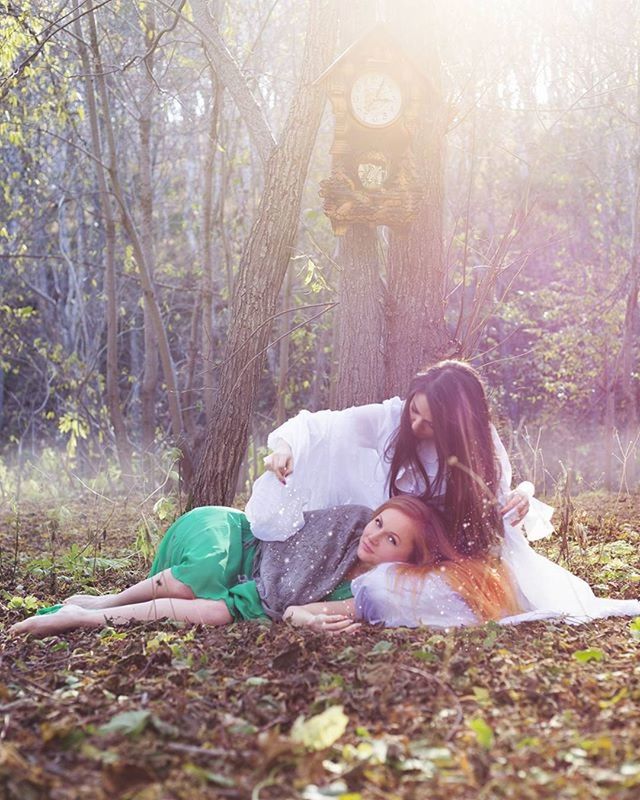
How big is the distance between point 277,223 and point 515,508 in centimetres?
253

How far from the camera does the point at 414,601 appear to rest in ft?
11.6

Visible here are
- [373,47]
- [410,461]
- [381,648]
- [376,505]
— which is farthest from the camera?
[373,47]

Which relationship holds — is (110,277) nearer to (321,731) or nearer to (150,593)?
(150,593)

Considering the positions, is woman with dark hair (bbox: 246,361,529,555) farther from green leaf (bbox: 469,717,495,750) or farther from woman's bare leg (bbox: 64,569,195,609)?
green leaf (bbox: 469,717,495,750)

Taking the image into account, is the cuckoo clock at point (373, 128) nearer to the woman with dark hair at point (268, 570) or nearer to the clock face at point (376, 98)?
the clock face at point (376, 98)

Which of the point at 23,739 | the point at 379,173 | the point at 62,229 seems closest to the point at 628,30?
the point at 379,173

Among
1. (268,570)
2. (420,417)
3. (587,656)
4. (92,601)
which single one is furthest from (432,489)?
(92,601)

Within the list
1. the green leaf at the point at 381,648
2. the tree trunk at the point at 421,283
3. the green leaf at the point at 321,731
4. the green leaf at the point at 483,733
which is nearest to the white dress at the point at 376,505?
the green leaf at the point at 381,648

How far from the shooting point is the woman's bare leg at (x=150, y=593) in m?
3.80

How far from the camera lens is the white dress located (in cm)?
354

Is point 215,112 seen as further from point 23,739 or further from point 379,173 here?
point 23,739

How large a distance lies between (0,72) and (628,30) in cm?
696

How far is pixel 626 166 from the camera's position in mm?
12102

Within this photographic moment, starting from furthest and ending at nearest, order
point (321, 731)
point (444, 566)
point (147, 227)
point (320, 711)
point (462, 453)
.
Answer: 1. point (147, 227)
2. point (462, 453)
3. point (444, 566)
4. point (320, 711)
5. point (321, 731)
